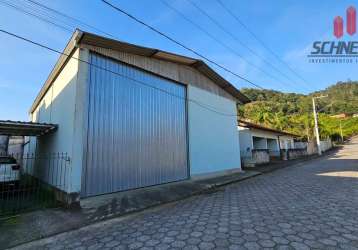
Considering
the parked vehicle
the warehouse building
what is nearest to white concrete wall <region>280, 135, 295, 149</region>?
the warehouse building

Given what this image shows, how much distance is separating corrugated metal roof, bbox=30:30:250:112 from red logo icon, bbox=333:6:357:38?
6.69m

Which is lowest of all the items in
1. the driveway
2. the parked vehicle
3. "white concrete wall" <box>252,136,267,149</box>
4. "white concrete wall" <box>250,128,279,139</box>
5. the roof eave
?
the driveway

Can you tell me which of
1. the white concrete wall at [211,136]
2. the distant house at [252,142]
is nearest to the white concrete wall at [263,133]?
the distant house at [252,142]

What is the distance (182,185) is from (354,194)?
5843mm

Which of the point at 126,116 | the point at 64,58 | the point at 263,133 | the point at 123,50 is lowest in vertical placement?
the point at 126,116

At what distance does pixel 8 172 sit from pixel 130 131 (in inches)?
189

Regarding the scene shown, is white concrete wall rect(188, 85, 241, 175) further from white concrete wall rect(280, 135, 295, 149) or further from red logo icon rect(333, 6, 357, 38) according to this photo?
white concrete wall rect(280, 135, 295, 149)

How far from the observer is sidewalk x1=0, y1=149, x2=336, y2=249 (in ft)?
14.2

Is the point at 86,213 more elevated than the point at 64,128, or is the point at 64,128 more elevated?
the point at 64,128

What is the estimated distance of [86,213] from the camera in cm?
540

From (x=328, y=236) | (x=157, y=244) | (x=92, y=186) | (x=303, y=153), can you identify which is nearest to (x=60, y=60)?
(x=92, y=186)

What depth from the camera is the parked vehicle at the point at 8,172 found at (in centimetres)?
764

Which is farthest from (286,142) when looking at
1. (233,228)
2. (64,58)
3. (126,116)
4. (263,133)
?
(64,58)

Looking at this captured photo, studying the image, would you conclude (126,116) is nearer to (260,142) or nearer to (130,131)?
(130,131)
